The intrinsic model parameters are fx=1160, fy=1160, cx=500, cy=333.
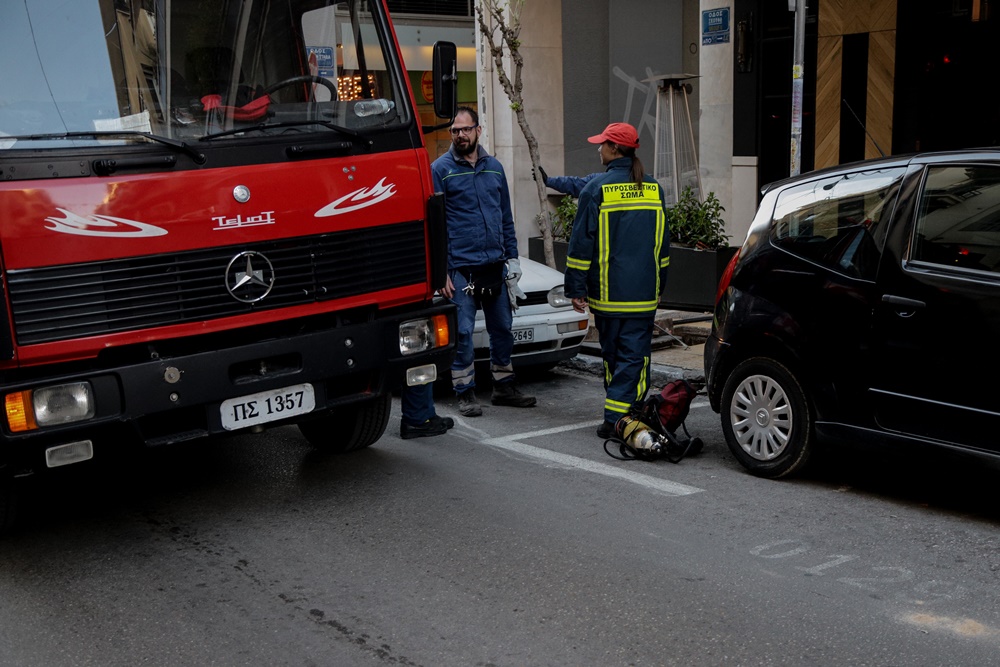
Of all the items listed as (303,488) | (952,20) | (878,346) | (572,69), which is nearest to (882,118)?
(952,20)

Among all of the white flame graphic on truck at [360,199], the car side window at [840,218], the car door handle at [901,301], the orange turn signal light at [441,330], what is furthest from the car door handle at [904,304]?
the white flame graphic on truck at [360,199]

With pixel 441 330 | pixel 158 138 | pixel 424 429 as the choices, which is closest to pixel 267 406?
pixel 441 330

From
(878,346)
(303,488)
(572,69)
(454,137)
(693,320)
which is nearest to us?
(878,346)

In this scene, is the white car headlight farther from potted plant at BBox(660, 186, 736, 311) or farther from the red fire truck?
potted plant at BBox(660, 186, 736, 311)

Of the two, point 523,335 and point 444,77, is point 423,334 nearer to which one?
point 444,77

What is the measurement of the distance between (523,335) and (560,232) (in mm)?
6177

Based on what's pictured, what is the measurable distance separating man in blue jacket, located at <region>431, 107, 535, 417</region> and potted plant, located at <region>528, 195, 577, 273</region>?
6.20 metres

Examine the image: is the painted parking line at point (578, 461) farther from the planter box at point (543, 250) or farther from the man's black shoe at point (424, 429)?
the planter box at point (543, 250)

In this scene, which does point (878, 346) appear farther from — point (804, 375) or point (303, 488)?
point (303, 488)

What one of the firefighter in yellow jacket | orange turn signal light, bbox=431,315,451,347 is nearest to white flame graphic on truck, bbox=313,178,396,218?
orange turn signal light, bbox=431,315,451,347

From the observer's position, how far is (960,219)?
17.9 feet

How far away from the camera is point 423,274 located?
611 centimetres

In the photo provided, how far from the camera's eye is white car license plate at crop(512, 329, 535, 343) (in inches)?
347

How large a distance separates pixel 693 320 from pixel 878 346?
5.50 meters
